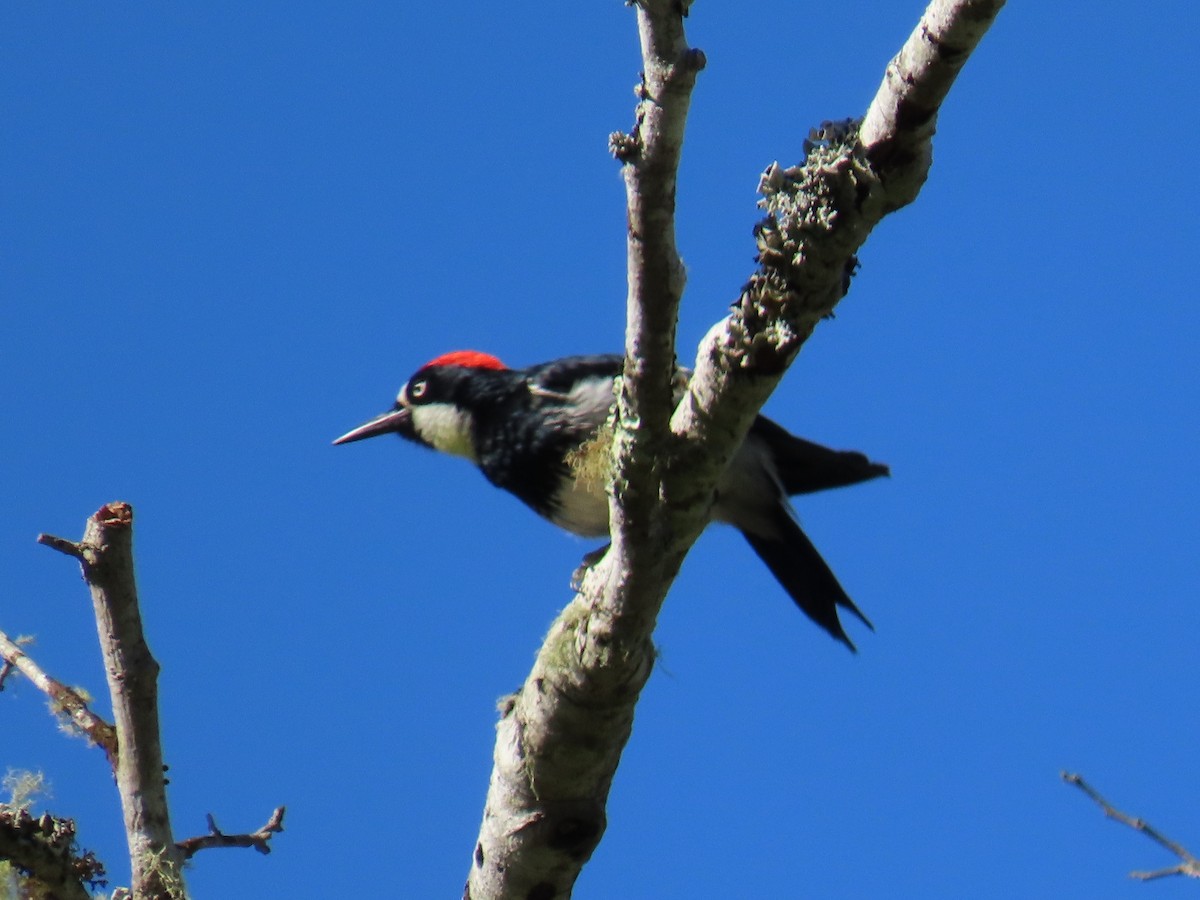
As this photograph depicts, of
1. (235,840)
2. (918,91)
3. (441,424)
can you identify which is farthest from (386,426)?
(918,91)

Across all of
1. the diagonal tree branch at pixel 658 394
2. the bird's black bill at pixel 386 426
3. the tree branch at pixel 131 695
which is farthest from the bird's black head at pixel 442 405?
the tree branch at pixel 131 695

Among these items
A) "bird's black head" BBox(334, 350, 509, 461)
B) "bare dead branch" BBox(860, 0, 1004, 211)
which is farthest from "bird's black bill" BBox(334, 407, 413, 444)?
"bare dead branch" BBox(860, 0, 1004, 211)

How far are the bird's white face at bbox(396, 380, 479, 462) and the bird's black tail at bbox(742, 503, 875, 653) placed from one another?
1.11 meters

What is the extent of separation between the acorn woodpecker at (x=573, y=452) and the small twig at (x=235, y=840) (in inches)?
59.9

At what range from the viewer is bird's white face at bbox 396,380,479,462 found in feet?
17.1

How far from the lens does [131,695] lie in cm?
278

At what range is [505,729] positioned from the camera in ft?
10.3

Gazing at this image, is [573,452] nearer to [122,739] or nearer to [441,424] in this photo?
[441,424]

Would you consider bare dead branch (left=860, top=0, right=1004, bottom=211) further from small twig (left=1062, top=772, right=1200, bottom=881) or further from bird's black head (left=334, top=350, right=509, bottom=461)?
bird's black head (left=334, top=350, right=509, bottom=461)

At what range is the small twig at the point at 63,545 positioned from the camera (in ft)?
8.61

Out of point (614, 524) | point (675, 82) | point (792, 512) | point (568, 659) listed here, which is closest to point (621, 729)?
point (568, 659)

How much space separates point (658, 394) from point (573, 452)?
6.46ft

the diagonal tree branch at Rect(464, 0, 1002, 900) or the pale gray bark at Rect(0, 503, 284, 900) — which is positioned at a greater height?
the diagonal tree branch at Rect(464, 0, 1002, 900)

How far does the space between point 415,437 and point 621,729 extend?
9.02 ft
